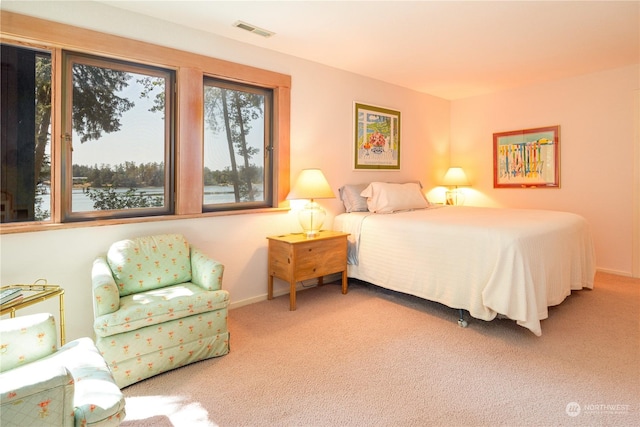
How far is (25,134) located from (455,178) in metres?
4.70

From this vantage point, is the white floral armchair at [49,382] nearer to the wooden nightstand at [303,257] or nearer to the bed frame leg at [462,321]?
the wooden nightstand at [303,257]

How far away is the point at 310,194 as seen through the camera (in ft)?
10.6

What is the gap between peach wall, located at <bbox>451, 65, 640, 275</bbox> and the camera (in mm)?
3855

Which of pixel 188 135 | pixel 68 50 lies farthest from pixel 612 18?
pixel 68 50

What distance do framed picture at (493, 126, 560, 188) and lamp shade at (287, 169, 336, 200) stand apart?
285 centimetres

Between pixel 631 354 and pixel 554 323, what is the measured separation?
0.52 metres

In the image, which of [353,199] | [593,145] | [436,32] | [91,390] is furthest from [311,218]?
[593,145]

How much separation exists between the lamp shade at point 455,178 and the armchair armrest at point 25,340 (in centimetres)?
471

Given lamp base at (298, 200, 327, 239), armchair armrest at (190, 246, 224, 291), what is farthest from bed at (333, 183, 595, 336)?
armchair armrest at (190, 246, 224, 291)

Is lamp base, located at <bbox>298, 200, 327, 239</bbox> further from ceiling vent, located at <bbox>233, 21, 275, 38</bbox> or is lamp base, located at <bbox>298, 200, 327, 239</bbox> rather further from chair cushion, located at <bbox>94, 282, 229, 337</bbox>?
ceiling vent, located at <bbox>233, 21, 275, 38</bbox>

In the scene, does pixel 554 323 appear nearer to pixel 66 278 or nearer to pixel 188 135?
pixel 188 135

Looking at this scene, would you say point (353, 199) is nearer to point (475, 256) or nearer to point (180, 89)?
point (475, 256)

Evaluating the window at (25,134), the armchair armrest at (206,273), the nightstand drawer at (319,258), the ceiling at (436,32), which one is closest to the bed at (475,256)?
the nightstand drawer at (319,258)

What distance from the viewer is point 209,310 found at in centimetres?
219
